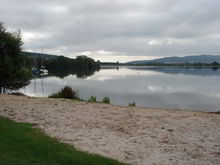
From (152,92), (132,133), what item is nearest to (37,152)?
(132,133)

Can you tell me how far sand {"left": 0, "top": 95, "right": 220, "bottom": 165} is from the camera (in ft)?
16.0

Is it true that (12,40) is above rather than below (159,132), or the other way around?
above

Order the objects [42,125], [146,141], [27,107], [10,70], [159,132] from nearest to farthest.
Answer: [146,141] → [159,132] → [42,125] → [27,107] → [10,70]

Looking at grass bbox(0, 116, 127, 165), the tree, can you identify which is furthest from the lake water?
grass bbox(0, 116, 127, 165)

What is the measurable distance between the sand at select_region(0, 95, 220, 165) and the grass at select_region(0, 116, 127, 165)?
→ 1.30 feet

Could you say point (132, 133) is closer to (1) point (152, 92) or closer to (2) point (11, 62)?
(2) point (11, 62)

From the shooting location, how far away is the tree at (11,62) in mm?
18734

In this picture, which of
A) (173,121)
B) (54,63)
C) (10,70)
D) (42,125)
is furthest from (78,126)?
(54,63)

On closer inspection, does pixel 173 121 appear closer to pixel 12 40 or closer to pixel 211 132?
pixel 211 132

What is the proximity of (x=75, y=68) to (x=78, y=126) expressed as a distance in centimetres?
9615

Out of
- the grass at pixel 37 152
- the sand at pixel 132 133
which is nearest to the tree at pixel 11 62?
the sand at pixel 132 133

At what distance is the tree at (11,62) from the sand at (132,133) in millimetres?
9780

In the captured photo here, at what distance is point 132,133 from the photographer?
6.44 m

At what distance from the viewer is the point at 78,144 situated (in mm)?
5410
